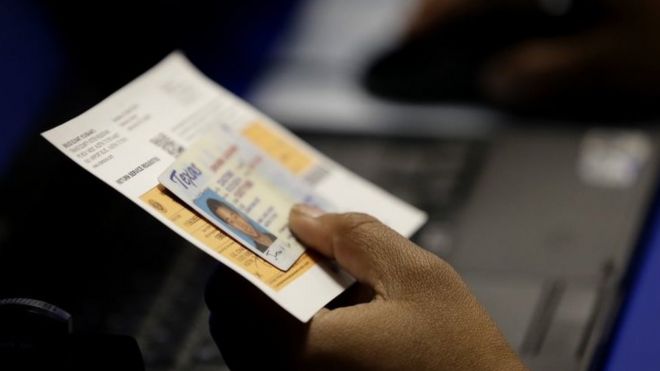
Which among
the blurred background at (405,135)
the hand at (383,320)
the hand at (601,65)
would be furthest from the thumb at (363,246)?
the hand at (601,65)

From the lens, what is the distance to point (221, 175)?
30.5 inches

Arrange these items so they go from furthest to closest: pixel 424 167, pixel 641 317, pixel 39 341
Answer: pixel 424 167 → pixel 641 317 → pixel 39 341

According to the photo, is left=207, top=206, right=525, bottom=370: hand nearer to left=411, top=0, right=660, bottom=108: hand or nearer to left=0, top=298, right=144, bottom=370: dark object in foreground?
left=0, top=298, right=144, bottom=370: dark object in foreground

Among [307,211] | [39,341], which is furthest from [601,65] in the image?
[39,341]

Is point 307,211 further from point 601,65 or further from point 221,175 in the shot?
point 601,65

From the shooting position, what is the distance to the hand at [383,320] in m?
0.70

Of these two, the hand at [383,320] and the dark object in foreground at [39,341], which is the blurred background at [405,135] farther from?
the hand at [383,320]

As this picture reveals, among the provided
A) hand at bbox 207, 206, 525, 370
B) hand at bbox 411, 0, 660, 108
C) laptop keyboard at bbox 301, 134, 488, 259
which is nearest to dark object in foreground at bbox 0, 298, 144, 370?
hand at bbox 207, 206, 525, 370

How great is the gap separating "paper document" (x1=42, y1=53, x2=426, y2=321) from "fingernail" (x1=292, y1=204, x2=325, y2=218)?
0.6 inches

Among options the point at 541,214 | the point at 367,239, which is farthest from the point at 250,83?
the point at 367,239

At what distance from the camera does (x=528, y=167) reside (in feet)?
3.95

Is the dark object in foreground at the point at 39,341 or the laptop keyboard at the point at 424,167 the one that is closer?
the dark object in foreground at the point at 39,341

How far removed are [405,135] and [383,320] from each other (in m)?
0.58

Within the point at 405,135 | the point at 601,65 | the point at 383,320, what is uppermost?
the point at 601,65
